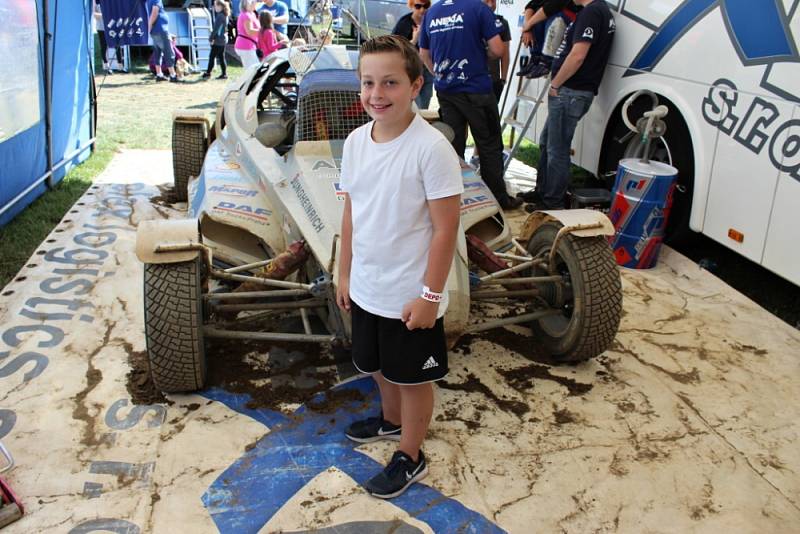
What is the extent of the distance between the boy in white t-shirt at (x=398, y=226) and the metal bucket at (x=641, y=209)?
3.25 meters

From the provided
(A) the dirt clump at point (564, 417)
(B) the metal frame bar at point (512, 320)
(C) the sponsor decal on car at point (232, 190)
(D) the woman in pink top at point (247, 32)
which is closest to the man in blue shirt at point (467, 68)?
(C) the sponsor decal on car at point (232, 190)

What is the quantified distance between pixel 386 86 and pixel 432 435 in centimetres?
179

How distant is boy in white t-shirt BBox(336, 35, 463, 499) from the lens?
7.34 feet

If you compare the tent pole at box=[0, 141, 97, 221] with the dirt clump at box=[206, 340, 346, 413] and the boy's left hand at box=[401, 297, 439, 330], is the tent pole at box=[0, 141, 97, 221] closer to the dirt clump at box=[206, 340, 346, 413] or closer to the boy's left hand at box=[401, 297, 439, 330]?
the dirt clump at box=[206, 340, 346, 413]

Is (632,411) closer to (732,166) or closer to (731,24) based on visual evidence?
(732,166)

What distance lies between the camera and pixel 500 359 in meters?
3.95

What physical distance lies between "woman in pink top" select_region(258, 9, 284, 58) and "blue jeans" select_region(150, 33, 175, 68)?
3426 mm

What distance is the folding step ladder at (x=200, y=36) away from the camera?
16294mm

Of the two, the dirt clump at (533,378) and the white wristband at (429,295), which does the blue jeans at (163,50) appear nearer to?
the dirt clump at (533,378)

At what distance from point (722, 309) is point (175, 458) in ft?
12.7

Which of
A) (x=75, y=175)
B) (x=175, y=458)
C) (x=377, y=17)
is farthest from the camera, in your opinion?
(x=377, y=17)

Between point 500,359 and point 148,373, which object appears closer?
point 148,373

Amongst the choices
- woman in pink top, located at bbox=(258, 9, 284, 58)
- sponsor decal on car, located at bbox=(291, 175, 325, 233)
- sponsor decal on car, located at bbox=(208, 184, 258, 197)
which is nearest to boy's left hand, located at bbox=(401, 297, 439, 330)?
sponsor decal on car, located at bbox=(291, 175, 325, 233)

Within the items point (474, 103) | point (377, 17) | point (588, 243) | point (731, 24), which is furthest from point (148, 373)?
point (377, 17)
